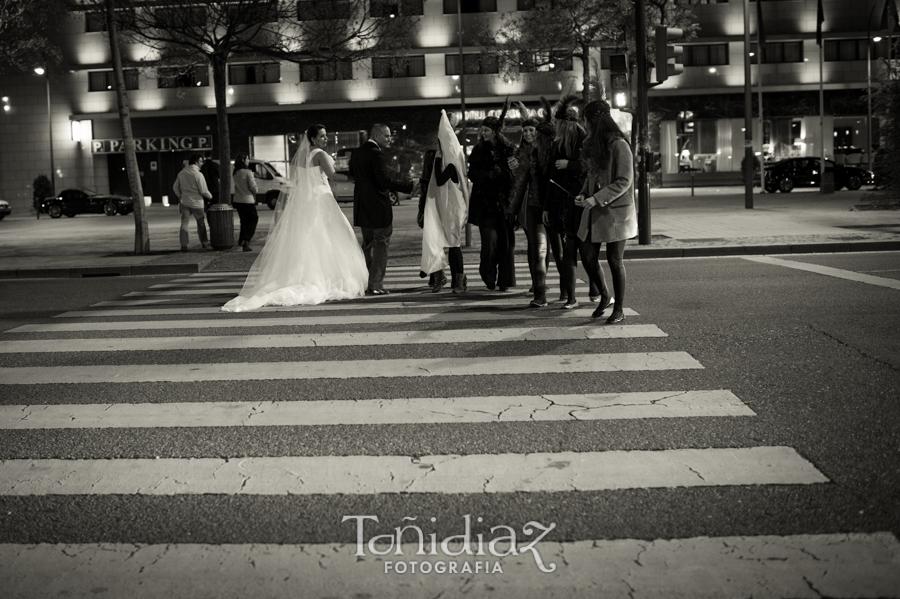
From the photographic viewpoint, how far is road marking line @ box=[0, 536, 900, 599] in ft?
10.9

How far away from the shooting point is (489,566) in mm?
3529

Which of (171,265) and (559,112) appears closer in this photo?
(559,112)

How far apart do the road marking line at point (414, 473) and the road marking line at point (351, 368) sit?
76.7 inches

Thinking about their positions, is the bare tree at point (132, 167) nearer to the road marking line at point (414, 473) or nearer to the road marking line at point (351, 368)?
the road marking line at point (351, 368)

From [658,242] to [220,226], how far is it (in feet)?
26.7

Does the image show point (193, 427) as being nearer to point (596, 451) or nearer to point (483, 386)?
point (483, 386)

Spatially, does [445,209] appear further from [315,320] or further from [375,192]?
[315,320]

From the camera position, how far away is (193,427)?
5.53m

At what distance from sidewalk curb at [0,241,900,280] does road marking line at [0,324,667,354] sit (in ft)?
23.0

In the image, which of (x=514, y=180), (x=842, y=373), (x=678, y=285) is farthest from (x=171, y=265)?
(x=842, y=373)

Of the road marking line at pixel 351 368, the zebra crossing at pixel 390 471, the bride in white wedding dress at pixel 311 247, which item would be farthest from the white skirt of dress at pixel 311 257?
the road marking line at pixel 351 368

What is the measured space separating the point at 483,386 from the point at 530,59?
3722 centimetres

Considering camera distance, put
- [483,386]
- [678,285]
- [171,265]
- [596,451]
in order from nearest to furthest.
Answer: [596,451] < [483,386] < [678,285] < [171,265]

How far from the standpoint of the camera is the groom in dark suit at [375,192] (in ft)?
36.4
